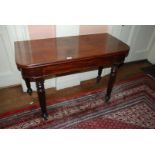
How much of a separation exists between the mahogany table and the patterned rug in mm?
182

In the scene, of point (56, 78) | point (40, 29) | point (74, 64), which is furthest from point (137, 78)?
point (40, 29)

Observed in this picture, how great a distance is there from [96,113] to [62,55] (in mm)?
904

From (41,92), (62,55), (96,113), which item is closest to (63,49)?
(62,55)

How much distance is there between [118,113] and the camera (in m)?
1.90

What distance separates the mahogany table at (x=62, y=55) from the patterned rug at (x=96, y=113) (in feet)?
0.60

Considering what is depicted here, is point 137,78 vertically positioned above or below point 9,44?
below

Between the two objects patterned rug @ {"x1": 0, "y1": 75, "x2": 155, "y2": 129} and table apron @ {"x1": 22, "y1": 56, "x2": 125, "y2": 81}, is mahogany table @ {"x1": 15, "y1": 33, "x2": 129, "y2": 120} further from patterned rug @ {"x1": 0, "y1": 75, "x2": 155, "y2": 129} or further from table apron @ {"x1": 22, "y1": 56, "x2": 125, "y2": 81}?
patterned rug @ {"x1": 0, "y1": 75, "x2": 155, "y2": 129}

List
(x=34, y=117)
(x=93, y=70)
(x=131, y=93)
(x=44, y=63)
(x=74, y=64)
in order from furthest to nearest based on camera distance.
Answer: (x=93, y=70), (x=131, y=93), (x=34, y=117), (x=74, y=64), (x=44, y=63)

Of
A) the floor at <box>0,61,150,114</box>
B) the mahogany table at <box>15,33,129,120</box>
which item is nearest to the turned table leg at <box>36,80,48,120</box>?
the mahogany table at <box>15,33,129,120</box>
